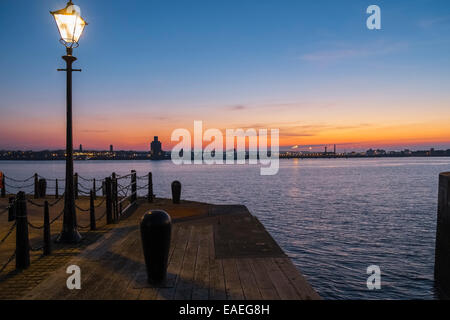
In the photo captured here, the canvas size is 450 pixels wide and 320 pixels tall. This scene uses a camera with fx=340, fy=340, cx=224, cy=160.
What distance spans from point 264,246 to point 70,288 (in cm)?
410

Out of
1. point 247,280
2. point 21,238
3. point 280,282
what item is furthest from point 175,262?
point 21,238

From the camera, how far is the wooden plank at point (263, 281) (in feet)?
16.2

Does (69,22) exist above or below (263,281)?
above

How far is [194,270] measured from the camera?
6.19 meters

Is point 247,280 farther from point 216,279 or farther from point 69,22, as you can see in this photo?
point 69,22

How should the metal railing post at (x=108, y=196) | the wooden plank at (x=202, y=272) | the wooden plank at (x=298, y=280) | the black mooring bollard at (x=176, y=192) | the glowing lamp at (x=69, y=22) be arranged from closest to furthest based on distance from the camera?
the wooden plank at (x=298, y=280) < the wooden plank at (x=202, y=272) < the glowing lamp at (x=69, y=22) < the metal railing post at (x=108, y=196) < the black mooring bollard at (x=176, y=192)

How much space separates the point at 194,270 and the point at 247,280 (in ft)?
3.63

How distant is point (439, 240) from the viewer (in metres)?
9.20

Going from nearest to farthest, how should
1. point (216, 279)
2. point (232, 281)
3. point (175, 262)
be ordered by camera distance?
point (232, 281), point (216, 279), point (175, 262)

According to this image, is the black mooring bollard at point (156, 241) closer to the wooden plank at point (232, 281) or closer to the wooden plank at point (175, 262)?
the wooden plank at point (175, 262)

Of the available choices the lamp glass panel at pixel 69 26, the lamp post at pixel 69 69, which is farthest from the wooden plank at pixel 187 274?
the lamp glass panel at pixel 69 26

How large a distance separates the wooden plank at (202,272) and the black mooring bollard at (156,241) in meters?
0.62

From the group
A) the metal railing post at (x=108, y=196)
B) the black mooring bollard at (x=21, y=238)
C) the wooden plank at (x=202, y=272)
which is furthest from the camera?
the metal railing post at (x=108, y=196)
